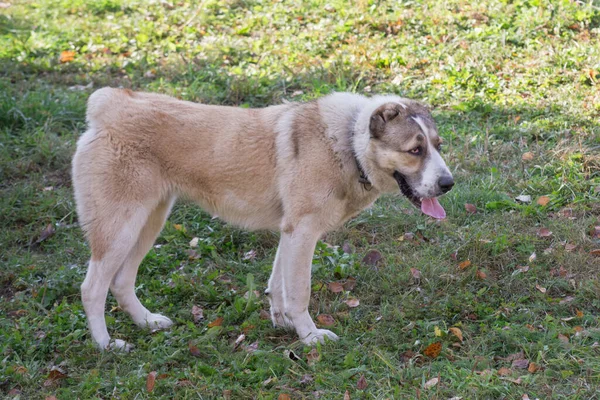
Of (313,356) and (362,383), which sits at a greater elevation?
(362,383)

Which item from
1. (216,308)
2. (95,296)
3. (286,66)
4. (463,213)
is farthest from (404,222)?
(286,66)

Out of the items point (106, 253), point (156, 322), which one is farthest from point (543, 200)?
point (106, 253)

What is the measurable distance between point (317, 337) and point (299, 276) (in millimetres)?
435

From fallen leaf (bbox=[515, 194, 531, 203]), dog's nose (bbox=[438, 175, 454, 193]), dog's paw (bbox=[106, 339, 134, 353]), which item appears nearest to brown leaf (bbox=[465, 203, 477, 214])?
fallen leaf (bbox=[515, 194, 531, 203])

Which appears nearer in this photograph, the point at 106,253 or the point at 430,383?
the point at 430,383

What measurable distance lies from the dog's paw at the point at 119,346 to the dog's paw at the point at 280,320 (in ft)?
3.33

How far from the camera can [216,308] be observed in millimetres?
5562

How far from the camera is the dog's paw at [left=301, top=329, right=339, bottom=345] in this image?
195 inches

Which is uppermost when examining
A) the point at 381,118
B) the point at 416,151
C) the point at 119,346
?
the point at 381,118

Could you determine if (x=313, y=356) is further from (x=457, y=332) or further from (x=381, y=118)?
(x=381, y=118)

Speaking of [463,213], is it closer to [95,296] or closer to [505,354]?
[505,354]

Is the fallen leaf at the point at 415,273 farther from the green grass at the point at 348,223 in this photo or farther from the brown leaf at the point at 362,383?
the brown leaf at the point at 362,383

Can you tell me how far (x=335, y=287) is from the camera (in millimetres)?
5629

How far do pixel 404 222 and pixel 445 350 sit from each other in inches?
73.0
